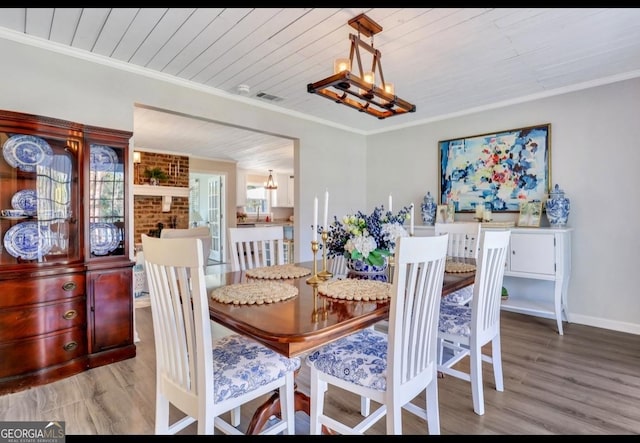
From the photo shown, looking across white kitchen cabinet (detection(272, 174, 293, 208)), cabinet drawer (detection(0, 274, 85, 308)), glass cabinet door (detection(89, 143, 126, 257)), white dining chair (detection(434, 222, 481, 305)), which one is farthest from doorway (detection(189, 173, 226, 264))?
white dining chair (detection(434, 222, 481, 305))

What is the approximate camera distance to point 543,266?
125 inches

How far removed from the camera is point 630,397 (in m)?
2.02

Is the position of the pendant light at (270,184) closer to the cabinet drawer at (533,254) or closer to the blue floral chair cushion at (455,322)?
the cabinet drawer at (533,254)

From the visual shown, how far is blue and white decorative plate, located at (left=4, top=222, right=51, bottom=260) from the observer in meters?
2.28

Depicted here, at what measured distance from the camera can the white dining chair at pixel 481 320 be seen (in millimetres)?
1819

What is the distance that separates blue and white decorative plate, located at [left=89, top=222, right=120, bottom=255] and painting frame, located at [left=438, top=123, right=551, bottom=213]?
360cm

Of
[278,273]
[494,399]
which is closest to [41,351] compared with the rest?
[278,273]

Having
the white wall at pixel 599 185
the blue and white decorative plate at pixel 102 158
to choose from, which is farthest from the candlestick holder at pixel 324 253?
the white wall at pixel 599 185

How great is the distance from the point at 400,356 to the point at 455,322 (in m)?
0.94

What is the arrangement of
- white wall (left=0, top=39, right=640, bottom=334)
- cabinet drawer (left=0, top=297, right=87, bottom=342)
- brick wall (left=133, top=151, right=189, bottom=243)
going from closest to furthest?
cabinet drawer (left=0, top=297, right=87, bottom=342) → white wall (left=0, top=39, right=640, bottom=334) → brick wall (left=133, top=151, right=189, bottom=243)

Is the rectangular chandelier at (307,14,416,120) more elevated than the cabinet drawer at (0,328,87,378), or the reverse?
the rectangular chandelier at (307,14,416,120)

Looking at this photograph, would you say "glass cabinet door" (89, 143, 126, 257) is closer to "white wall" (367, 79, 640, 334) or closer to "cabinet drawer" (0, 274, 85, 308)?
"cabinet drawer" (0, 274, 85, 308)
